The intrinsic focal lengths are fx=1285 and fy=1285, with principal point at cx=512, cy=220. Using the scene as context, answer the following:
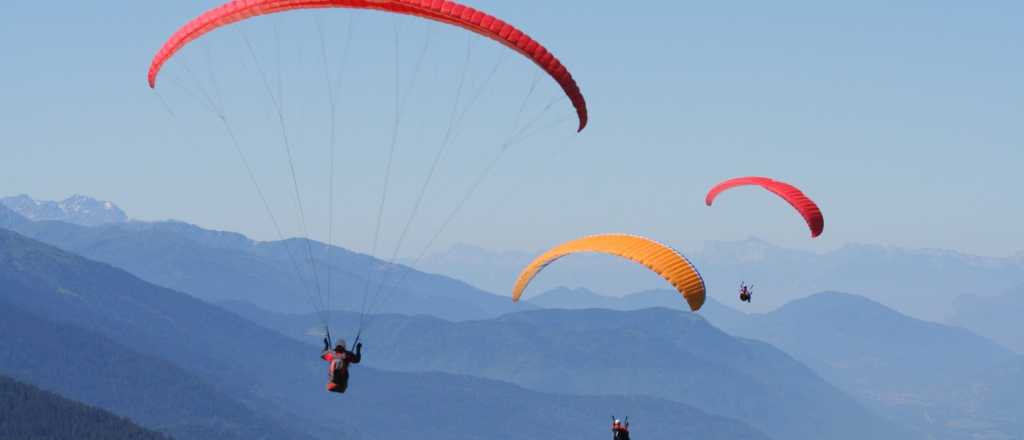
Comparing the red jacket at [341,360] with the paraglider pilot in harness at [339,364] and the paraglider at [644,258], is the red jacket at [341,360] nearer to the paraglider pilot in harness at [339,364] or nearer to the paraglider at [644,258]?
the paraglider pilot in harness at [339,364]

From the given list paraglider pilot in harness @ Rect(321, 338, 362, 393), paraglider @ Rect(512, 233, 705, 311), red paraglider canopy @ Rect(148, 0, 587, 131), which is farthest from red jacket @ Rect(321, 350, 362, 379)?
red paraglider canopy @ Rect(148, 0, 587, 131)

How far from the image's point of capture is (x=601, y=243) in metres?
54.4

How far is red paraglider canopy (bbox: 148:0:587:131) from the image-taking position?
1538 inches

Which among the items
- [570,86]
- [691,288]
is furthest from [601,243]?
[570,86]

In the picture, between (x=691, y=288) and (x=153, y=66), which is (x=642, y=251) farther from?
(x=153, y=66)

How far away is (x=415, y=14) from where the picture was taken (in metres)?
39.5

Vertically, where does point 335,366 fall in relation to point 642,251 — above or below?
below

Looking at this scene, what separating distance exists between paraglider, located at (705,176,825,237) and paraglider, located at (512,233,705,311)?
11.0 meters

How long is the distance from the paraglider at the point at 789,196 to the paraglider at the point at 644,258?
11.0 meters

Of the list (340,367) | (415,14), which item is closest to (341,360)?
(340,367)

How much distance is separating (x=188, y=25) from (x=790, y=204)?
3358 centimetres

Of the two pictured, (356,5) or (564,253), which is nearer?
(356,5)

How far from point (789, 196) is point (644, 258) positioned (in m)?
17.3

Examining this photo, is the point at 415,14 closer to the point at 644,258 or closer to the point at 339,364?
the point at 339,364
